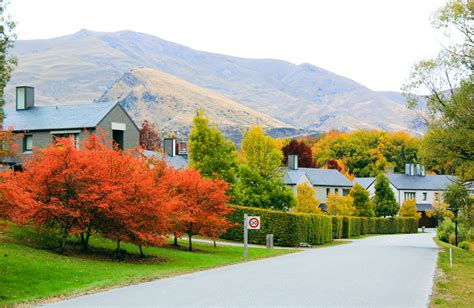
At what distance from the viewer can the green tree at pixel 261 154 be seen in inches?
1909

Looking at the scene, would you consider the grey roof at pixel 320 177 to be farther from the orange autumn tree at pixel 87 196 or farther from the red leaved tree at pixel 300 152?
the orange autumn tree at pixel 87 196

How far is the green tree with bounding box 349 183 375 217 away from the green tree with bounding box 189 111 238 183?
3435 cm

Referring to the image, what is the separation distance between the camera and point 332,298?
1485 centimetres

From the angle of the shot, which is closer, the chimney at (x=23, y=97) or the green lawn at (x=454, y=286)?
the green lawn at (x=454, y=286)

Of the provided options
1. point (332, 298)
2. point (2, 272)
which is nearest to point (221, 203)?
point (2, 272)

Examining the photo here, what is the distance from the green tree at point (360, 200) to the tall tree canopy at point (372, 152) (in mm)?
34485

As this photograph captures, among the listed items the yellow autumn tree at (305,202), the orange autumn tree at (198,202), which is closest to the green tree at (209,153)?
the orange autumn tree at (198,202)

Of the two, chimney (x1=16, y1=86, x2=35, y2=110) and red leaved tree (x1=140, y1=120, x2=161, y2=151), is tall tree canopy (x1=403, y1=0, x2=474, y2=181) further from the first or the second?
red leaved tree (x1=140, y1=120, x2=161, y2=151)

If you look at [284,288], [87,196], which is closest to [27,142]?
[87,196]

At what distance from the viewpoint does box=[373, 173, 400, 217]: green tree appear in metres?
81.6

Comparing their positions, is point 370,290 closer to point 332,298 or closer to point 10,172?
point 332,298

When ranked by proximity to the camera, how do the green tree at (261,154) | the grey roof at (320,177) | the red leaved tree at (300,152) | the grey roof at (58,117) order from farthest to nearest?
the red leaved tree at (300,152)
the grey roof at (320,177)
the green tree at (261,154)
the grey roof at (58,117)

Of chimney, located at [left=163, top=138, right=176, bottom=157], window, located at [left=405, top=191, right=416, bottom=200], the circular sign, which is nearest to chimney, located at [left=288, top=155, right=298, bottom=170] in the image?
chimney, located at [left=163, top=138, right=176, bottom=157]

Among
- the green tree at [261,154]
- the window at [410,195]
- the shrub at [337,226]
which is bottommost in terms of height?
the shrub at [337,226]
